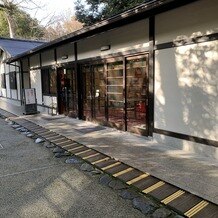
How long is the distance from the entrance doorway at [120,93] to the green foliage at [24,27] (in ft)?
75.0

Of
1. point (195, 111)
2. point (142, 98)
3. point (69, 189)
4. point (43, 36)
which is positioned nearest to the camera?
point (69, 189)

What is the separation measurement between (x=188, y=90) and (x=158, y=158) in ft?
4.74

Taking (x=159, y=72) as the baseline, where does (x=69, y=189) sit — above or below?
below

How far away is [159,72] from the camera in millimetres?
5945

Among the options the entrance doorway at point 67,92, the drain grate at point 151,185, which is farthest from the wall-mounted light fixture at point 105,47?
the drain grate at point 151,185

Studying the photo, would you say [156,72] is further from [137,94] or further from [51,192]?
[51,192]

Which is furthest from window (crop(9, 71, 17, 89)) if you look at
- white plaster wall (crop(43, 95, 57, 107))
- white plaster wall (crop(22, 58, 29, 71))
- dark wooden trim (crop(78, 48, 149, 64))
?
dark wooden trim (crop(78, 48, 149, 64))

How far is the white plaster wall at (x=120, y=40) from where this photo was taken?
20.6 ft

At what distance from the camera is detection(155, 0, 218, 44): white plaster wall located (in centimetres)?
468

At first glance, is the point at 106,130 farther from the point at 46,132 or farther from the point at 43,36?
the point at 43,36

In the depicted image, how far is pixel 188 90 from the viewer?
527cm

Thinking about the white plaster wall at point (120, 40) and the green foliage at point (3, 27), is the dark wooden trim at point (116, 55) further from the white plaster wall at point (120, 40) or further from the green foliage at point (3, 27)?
the green foliage at point (3, 27)

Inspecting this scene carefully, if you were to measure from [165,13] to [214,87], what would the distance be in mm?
1936

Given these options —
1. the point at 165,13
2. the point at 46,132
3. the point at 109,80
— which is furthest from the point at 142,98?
the point at 46,132
